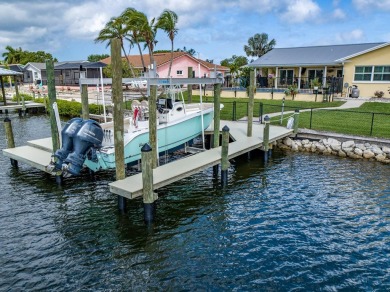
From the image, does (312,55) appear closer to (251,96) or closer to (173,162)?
(251,96)

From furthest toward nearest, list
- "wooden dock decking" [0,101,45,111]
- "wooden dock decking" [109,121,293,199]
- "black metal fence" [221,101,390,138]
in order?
"wooden dock decking" [0,101,45,111] < "black metal fence" [221,101,390,138] < "wooden dock decking" [109,121,293,199]

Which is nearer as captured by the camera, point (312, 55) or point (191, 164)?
point (191, 164)

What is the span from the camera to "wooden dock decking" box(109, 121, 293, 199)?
8188 mm

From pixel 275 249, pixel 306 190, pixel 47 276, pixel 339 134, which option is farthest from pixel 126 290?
pixel 339 134

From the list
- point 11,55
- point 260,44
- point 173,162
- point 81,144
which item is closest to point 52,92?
point 81,144

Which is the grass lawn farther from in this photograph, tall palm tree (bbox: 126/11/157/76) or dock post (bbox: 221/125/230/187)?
tall palm tree (bbox: 126/11/157/76)

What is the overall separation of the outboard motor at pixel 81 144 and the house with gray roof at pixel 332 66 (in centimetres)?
2126

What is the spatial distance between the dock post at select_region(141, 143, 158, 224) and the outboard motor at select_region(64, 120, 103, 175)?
239cm

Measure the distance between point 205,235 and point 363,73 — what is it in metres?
24.3

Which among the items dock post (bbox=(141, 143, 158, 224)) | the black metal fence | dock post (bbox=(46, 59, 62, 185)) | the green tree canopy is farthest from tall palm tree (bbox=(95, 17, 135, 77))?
the green tree canopy

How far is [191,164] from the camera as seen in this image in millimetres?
10070

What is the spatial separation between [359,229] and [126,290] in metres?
5.57

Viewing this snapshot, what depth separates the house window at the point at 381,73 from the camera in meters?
25.3

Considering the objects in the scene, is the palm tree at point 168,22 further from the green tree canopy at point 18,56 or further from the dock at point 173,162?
the green tree canopy at point 18,56
